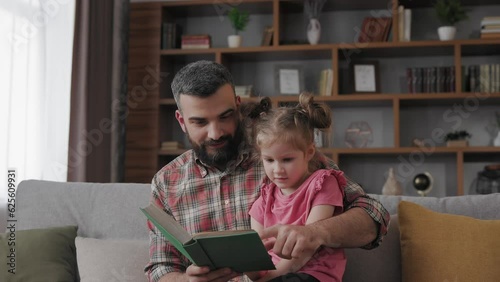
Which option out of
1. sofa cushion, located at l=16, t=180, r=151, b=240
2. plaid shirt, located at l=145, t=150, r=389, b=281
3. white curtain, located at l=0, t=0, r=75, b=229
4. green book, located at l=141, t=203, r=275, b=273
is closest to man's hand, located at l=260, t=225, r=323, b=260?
green book, located at l=141, t=203, r=275, b=273

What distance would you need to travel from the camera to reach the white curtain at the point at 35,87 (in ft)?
11.1

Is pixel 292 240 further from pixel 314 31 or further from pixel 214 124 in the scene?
pixel 314 31

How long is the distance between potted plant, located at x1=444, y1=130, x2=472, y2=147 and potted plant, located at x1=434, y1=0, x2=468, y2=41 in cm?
60

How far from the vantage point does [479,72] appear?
4.52m

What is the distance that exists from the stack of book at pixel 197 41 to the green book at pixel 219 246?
329cm

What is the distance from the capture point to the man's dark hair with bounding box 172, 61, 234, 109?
198cm

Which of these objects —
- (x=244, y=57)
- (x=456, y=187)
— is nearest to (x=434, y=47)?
(x=456, y=187)

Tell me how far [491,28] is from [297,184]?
3.08 metres

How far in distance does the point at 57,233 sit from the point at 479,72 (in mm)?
3119

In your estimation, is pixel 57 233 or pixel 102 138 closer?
pixel 57 233

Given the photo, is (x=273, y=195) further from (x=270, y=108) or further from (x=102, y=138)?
(x=102, y=138)

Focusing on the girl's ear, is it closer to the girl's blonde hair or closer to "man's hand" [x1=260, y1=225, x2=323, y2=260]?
the girl's blonde hair

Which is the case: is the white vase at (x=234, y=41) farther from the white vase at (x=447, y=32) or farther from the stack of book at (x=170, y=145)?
the white vase at (x=447, y=32)

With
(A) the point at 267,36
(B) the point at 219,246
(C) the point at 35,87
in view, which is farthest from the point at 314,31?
(B) the point at 219,246
